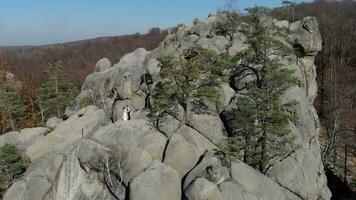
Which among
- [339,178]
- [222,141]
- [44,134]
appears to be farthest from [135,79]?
[339,178]

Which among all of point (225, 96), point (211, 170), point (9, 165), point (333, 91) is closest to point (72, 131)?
point (9, 165)

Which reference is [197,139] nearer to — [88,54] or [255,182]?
[255,182]

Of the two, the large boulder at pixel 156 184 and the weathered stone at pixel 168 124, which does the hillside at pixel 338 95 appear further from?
the large boulder at pixel 156 184

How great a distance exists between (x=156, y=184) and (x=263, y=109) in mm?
8349

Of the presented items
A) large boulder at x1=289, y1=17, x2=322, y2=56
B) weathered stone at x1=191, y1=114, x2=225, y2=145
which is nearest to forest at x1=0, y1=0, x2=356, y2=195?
large boulder at x1=289, y1=17, x2=322, y2=56

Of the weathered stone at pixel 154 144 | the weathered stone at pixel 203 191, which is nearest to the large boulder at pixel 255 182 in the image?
the weathered stone at pixel 203 191

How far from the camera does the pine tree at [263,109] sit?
26.6 m

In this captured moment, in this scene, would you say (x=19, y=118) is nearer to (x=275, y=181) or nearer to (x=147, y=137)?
(x=147, y=137)

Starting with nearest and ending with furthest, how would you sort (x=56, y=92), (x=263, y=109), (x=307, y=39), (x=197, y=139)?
(x=263, y=109) → (x=197, y=139) → (x=307, y=39) → (x=56, y=92)

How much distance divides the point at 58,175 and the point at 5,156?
15.7 feet

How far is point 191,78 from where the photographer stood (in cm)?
2791

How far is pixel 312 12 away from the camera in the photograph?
381 feet

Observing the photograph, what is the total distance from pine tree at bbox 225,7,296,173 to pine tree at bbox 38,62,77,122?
30283mm

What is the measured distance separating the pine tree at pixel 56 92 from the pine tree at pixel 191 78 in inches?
1031
